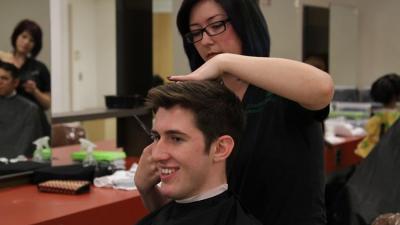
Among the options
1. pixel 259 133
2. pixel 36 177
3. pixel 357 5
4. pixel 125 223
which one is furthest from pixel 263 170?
pixel 357 5

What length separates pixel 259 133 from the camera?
1258 millimetres

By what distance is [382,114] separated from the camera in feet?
14.1

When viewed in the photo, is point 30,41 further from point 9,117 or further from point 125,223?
point 125,223

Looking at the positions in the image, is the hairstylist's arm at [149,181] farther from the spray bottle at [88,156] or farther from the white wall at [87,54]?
the white wall at [87,54]

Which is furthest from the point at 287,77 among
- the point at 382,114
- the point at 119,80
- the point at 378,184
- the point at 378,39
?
the point at 378,39

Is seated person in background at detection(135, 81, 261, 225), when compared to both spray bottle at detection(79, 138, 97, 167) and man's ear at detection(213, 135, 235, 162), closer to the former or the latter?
man's ear at detection(213, 135, 235, 162)

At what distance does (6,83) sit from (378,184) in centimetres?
187

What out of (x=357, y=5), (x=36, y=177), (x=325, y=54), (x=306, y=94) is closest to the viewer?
(x=306, y=94)

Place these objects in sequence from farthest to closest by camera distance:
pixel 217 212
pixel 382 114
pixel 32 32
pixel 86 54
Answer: pixel 86 54
pixel 382 114
pixel 32 32
pixel 217 212

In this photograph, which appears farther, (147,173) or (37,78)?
(37,78)

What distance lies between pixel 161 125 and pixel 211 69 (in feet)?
0.58

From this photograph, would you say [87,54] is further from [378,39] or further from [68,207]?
[68,207]

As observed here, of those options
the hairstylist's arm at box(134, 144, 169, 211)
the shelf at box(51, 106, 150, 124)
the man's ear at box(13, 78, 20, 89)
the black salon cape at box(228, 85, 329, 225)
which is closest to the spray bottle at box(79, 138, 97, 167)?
the shelf at box(51, 106, 150, 124)

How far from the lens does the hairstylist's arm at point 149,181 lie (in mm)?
1285
